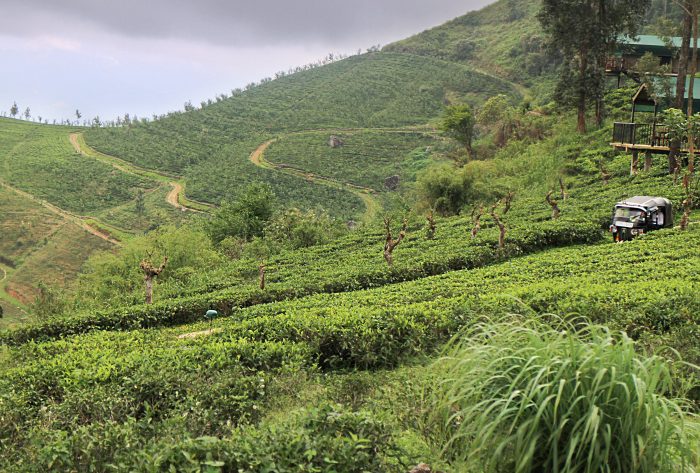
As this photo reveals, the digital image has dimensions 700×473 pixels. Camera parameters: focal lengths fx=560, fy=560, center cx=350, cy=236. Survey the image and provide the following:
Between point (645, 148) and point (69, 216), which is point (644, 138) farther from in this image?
point (69, 216)

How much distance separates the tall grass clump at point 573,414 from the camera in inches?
155

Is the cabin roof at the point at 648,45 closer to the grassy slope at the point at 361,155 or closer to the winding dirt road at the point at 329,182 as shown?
the grassy slope at the point at 361,155

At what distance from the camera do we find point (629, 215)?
1695 centimetres

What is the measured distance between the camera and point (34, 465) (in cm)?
503

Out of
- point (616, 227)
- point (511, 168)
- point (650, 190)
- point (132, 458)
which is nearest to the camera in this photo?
point (132, 458)

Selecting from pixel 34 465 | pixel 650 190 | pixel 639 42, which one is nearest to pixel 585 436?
pixel 34 465

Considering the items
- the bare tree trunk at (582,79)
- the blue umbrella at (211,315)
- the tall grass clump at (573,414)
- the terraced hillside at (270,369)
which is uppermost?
the bare tree trunk at (582,79)

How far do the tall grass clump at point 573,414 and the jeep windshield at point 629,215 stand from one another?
1357 centimetres

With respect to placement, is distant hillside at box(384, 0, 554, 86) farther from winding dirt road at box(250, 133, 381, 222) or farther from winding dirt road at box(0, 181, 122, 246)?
winding dirt road at box(0, 181, 122, 246)

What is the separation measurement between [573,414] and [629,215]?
1474 cm

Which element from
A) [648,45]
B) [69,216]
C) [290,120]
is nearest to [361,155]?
[290,120]

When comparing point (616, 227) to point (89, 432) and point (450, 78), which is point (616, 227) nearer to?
point (89, 432)

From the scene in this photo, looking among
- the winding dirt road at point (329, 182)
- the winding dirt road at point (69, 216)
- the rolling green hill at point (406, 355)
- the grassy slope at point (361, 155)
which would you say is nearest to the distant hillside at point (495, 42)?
the grassy slope at point (361, 155)

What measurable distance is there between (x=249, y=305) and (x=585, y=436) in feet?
41.0
